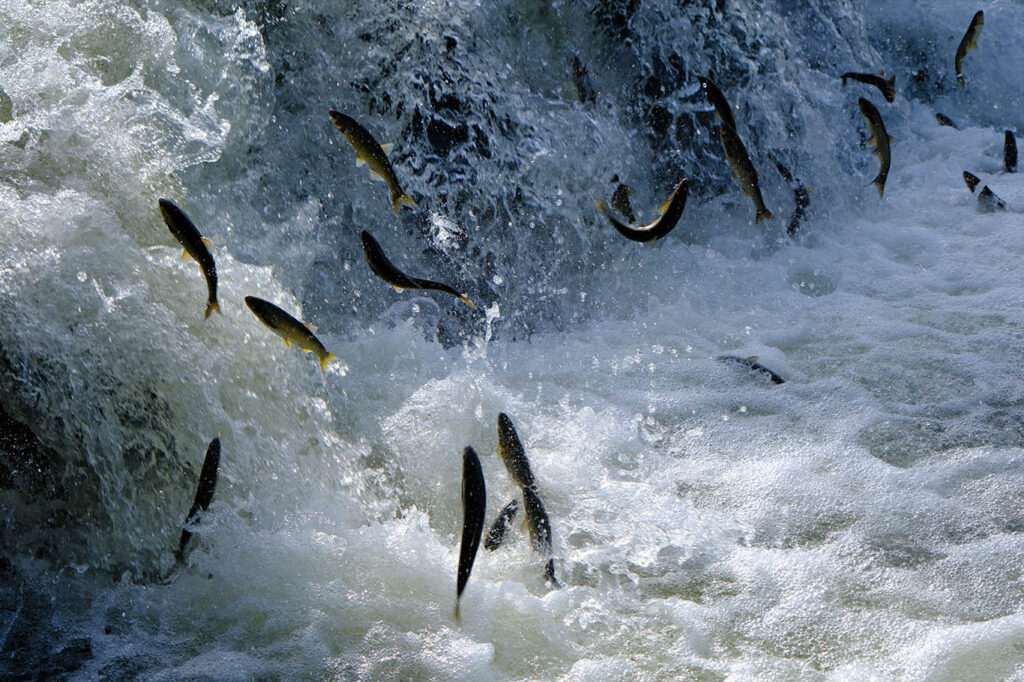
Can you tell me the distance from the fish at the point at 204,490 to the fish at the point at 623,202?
234cm

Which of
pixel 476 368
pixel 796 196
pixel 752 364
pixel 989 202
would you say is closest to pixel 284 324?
pixel 476 368

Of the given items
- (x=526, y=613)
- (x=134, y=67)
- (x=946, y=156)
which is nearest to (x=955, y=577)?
(x=526, y=613)

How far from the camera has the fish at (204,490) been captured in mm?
2590

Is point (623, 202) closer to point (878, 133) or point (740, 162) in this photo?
point (740, 162)

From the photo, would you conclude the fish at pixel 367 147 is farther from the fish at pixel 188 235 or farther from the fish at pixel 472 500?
the fish at pixel 472 500

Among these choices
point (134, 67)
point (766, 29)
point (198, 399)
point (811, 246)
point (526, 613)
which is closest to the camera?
point (526, 613)

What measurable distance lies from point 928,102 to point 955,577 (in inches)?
231

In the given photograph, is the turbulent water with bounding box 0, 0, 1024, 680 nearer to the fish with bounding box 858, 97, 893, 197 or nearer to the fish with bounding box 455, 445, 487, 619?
the fish with bounding box 455, 445, 487, 619

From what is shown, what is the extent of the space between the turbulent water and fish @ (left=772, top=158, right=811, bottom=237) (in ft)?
0.29

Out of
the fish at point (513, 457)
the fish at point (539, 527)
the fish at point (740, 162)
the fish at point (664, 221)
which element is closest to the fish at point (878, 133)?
the fish at point (740, 162)

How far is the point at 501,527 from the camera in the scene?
260cm

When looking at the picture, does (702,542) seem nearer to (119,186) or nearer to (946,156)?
(119,186)

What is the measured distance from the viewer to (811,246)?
516 cm

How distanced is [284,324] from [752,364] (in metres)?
1.94
